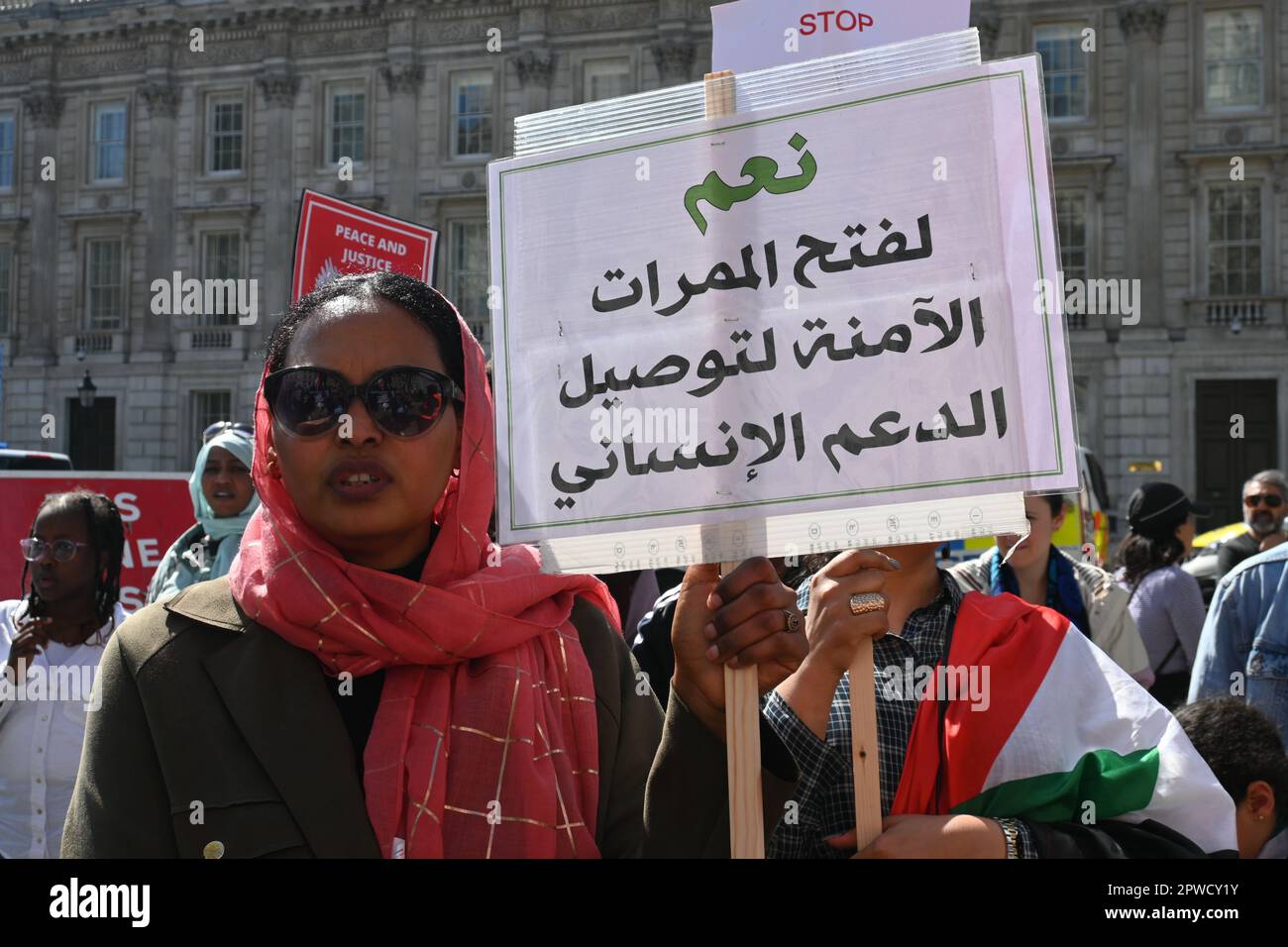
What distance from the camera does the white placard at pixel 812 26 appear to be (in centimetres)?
264

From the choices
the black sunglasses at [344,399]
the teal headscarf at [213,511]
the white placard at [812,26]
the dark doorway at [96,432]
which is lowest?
the black sunglasses at [344,399]

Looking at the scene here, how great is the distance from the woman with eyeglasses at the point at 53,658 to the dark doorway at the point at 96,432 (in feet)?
96.3

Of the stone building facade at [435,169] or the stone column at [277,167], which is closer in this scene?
the stone building facade at [435,169]

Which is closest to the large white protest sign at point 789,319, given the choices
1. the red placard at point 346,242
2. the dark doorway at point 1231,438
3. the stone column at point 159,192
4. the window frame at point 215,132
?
the red placard at point 346,242

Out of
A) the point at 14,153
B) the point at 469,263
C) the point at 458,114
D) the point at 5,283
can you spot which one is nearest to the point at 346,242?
the point at 469,263

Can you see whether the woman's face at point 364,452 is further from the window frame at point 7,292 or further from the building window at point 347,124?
the window frame at point 7,292

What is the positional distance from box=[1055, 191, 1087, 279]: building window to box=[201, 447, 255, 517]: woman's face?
2310 centimetres

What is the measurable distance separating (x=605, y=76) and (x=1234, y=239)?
13.6m

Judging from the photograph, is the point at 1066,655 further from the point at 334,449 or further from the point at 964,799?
the point at 334,449

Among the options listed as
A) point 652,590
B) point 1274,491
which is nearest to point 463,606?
point 652,590

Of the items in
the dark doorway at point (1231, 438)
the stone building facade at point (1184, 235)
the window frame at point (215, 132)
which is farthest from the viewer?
the window frame at point (215, 132)

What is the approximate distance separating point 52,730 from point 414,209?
26850 mm

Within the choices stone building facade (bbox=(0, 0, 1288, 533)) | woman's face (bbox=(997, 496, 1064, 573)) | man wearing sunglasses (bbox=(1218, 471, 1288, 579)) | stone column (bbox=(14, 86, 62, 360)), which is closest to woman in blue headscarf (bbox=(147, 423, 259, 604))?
woman's face (bbox=(997, 496, 1064, 573))

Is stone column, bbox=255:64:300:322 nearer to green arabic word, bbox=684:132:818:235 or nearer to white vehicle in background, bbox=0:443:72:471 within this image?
white vehicle in background, bbox=0:443:72:471
